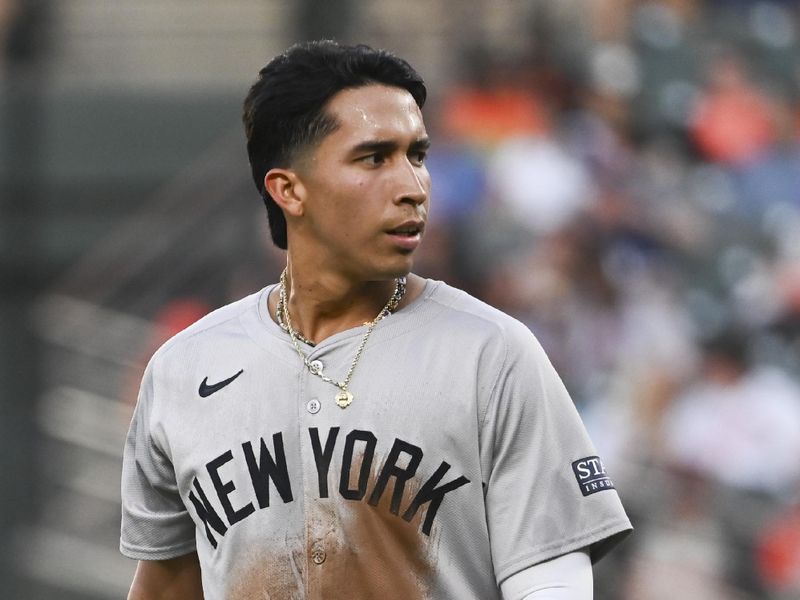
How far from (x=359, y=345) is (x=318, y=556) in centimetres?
40

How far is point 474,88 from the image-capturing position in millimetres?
9305

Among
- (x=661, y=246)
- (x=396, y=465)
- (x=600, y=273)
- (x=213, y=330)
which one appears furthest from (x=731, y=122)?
(x=396, y=465)

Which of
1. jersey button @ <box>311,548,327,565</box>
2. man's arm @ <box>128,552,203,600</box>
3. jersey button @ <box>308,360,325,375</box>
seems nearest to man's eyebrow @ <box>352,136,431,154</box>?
jersey button @ <box>308,360,325,375</box>

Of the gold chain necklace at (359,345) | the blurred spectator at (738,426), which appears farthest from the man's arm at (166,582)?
the blurred spectator at (738,426)

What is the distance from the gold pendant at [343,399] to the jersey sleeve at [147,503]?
437 mm

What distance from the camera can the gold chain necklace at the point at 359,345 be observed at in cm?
284

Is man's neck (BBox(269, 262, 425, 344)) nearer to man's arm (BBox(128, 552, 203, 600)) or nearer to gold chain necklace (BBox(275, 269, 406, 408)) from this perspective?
gold chain necklace (BBox(275, 269, 406, 408))

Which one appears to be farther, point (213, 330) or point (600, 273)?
point (600, 273)

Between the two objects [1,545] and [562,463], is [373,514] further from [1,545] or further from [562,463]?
[1,545]

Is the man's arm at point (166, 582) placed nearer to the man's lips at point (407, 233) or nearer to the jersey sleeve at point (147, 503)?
the jersey sleeve at point (147, 503)

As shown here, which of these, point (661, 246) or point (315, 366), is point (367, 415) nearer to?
point (315, 366)

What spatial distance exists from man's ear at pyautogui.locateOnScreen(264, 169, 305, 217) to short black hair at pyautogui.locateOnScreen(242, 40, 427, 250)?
0.07 ft

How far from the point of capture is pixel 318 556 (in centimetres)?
280

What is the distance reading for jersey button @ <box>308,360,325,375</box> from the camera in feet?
9.43
